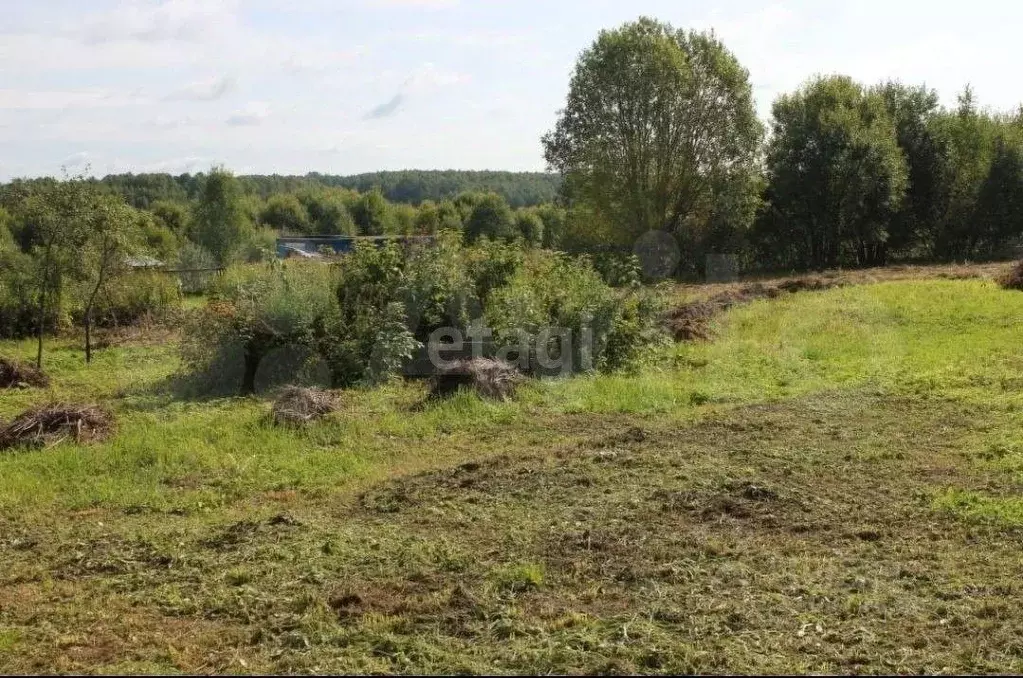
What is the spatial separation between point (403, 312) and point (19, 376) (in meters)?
5.62

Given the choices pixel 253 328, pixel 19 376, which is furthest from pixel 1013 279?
pixel 19 376

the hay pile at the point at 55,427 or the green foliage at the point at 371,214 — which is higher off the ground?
the green foliage at the point at 371,214

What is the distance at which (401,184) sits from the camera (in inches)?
4331

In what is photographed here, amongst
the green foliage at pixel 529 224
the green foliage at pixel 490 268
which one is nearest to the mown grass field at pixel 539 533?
the green foliage at pixel 490 268

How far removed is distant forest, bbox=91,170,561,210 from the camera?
80562 millimetres

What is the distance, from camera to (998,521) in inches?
235

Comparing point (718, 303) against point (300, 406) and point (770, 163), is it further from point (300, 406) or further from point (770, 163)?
point (770, 163)

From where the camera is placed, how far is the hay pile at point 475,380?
33.8ft

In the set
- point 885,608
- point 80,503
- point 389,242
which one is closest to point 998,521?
point 885,608

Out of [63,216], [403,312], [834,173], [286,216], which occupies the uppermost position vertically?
[286,216]

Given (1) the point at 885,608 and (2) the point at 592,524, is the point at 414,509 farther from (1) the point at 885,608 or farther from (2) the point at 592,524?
(1) the point at 885,608

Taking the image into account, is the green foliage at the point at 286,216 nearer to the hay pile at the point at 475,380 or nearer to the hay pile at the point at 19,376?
the hay pile at the point at 19,376

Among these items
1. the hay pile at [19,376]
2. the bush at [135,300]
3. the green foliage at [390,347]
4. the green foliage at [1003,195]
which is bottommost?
the hay pile at [19,376]

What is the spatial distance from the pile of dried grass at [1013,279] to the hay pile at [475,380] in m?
14.7
